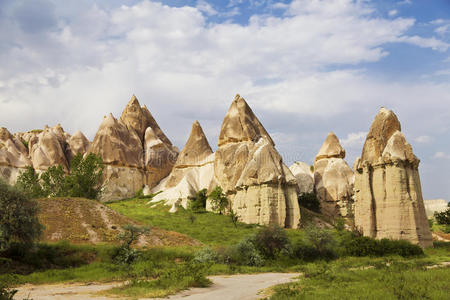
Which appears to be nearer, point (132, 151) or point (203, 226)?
point (203, 226)

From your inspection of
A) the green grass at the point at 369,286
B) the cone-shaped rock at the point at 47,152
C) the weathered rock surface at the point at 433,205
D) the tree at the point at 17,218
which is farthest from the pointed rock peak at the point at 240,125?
the weathered rock surface at the point at 433,205

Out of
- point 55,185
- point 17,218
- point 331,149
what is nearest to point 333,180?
point 331,149

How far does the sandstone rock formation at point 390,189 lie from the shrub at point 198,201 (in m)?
20.9

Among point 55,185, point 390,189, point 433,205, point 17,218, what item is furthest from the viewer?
point 433,205

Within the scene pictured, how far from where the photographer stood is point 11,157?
186ft

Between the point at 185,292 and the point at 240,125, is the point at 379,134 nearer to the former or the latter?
the point at 185,292

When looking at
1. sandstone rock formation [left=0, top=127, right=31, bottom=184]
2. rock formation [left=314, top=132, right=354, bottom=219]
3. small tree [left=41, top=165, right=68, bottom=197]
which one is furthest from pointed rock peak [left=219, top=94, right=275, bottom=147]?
sandstone rock formation [left=0, top=127, right=31, bottom=184]

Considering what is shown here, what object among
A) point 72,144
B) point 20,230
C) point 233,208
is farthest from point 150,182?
point 20,230

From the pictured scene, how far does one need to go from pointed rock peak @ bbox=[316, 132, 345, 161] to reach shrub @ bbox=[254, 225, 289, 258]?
1364 inches

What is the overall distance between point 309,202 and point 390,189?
23244mm

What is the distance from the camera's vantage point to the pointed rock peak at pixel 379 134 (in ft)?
88.7

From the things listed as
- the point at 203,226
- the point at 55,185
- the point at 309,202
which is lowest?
the point at 203,226

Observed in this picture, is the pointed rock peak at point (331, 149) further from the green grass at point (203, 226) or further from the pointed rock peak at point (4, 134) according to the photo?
the pointed rock peak at point (4, 134)

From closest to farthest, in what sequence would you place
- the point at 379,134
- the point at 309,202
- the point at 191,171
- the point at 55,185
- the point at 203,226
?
the point at 379,134
the point at 203,226
the point at 55,185
the point at 309,202
the point at 191,171
